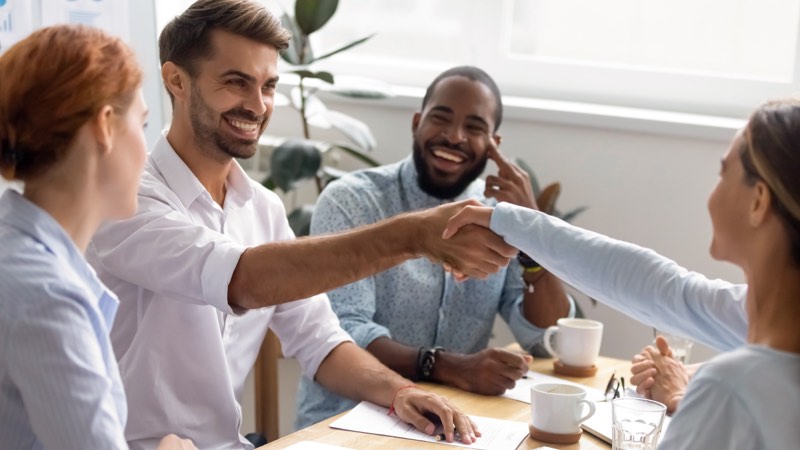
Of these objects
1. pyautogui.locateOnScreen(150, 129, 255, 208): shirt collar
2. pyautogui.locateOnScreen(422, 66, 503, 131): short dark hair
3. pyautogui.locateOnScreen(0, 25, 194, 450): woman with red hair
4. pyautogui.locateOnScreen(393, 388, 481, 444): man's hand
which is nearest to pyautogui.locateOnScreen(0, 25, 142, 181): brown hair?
pyautogui.locateOnScreen(0, 25, 194, 450): woman with red hair

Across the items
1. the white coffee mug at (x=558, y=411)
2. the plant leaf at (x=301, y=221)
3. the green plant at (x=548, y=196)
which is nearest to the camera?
the white coffee mug at (x=558, y=411)

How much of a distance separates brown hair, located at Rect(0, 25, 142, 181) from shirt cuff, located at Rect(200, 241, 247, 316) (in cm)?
50

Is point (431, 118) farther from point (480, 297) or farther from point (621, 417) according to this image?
point (621, 417)

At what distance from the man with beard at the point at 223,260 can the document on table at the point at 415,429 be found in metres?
0.03

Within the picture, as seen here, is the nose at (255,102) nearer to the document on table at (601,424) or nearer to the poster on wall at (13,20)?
the poster on wall at (13,20)

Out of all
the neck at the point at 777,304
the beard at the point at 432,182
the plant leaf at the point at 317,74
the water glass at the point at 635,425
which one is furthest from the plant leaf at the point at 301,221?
the neck at the point at 777,304

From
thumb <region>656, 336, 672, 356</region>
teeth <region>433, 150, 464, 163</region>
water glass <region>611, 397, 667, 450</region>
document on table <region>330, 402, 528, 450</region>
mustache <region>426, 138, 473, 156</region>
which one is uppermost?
mustache <region>426, 138, 473, 156</region>

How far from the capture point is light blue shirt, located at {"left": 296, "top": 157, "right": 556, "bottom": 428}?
7.80ft

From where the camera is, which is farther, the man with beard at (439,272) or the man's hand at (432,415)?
the man with beard at (439,272)

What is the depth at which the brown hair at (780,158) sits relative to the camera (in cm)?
117

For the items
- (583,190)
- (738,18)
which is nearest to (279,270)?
(583,190)

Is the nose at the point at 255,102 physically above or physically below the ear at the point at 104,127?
below

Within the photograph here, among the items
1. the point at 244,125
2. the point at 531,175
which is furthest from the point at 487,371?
the point at 531,175

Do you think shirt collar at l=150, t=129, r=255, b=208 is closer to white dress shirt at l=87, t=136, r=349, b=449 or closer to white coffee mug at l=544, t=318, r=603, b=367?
white dress shirt at l=87, t=136, r=349, b=449
